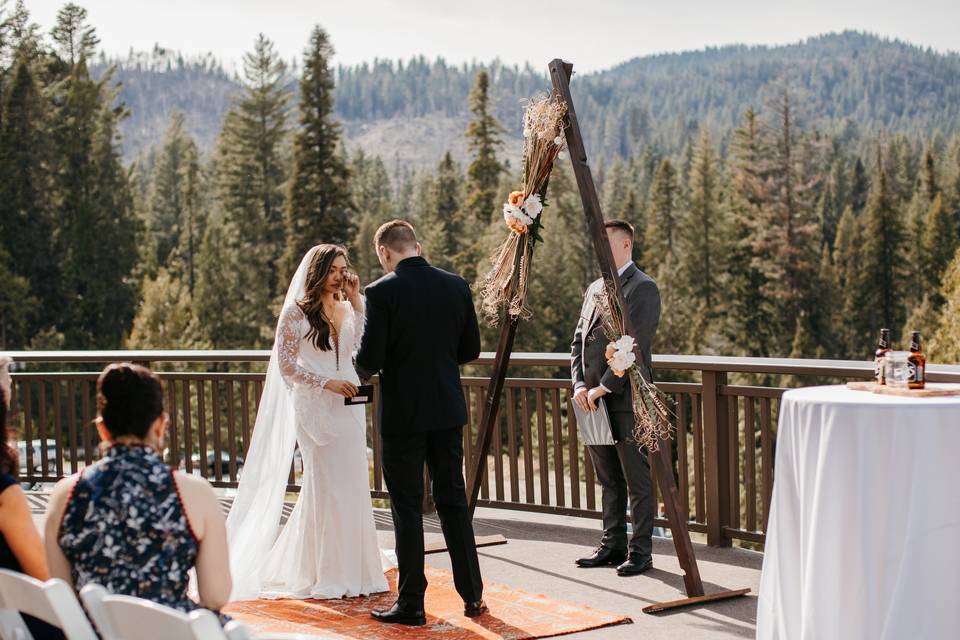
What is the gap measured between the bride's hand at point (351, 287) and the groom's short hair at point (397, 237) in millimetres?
554

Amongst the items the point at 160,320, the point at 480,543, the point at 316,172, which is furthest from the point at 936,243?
the point at 480,543

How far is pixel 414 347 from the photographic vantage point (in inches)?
200

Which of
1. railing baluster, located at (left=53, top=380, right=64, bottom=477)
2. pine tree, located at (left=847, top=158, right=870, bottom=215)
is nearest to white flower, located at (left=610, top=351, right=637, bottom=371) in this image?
railing baluster, located at (left=53, top=380, right=64, bottom=477)

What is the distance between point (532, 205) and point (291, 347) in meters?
1.48

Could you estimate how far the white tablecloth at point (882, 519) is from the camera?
3.88 meters

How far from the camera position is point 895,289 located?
63.4 m

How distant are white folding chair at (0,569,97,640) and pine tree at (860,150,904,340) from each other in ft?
204

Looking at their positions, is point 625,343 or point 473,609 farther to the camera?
point 625,343

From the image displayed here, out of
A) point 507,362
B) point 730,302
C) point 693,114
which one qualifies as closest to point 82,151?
point 730,302

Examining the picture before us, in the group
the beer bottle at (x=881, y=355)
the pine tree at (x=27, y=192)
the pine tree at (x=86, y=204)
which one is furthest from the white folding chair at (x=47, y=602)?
the pine tree at (x=86, y=204)

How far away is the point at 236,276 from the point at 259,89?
1110 centimetres

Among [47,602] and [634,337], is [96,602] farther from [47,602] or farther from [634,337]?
[634,337]

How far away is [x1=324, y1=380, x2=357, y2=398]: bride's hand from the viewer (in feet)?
18.4

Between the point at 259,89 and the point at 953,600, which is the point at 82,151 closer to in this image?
the point at 259,89
